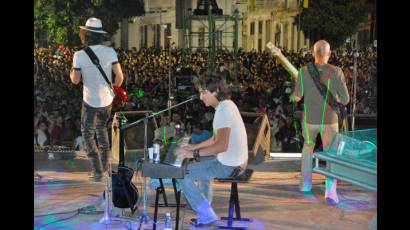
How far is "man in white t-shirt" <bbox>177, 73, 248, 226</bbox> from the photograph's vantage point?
16.2 ft

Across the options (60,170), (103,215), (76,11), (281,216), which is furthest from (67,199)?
(76,11)

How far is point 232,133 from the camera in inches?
197

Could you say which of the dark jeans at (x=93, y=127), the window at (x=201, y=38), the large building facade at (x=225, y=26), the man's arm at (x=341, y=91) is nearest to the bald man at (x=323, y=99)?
the man's arm at (x=341, y=91)

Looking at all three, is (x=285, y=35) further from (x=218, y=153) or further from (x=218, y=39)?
(x=218, y=153)

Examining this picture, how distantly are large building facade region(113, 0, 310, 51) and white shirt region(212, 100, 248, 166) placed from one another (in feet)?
12.2

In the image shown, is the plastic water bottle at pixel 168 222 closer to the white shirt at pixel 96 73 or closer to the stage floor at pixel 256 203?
the stage floor at pixel 256 203

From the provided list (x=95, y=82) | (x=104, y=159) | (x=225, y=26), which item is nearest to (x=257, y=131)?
(x=225, y=26)

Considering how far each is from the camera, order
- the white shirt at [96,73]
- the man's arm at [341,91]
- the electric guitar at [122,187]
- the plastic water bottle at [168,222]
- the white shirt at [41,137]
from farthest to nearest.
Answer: the white shirt at [41,137] → the white shirt at [96,73] → the man's arm at [341,91] → the electric guitar at [122,187] → the plastic water bottle at [168,222]

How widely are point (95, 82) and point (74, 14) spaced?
271cm

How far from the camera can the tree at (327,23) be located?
8586 mm

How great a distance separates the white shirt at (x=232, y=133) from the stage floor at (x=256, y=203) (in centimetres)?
63

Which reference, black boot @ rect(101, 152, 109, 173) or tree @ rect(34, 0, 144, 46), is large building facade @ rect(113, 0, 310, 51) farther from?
black boot @ rect(101, 152, 109, 173)

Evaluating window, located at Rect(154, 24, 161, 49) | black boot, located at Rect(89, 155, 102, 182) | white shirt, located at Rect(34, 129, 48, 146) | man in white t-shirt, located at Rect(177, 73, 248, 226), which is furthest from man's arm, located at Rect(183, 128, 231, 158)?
white shirt, located at Rect(34, 129, 48, 146)

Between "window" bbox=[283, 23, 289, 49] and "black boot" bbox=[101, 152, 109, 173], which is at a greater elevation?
"window" bbox=[283, 23, 289, 49]
